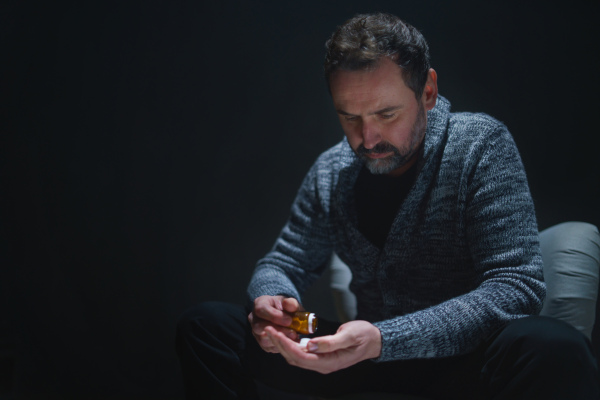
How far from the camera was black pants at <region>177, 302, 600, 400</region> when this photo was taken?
1029 mm

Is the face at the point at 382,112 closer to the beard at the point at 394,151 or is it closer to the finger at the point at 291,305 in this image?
the beard at the point at 394,151

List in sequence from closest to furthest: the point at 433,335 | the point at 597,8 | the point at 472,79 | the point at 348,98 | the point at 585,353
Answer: the point at 585,353 → the point at 433,335 → the point at 348,98 → the point at 597,8 → the point at 472,79

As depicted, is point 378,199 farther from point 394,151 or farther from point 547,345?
point 547,345

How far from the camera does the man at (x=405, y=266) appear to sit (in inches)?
43.6

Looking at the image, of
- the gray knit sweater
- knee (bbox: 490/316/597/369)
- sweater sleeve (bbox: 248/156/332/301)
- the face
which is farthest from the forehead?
knee (bbox: 490/316/597/369)

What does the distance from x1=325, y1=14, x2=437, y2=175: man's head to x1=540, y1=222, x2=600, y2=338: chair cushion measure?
454mm

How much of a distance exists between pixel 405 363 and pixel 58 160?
1.45 m

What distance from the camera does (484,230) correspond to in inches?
47.2

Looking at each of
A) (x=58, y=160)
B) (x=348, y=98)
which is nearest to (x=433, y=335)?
(x=348, y=98)

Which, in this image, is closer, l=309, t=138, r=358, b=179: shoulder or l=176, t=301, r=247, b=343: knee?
l=176, t=301, r=247, b=343: knee

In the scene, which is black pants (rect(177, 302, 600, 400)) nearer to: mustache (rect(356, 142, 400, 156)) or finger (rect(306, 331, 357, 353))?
finger (rect(306, 331, 357, 353))

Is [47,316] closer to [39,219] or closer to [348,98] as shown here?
[39,219]

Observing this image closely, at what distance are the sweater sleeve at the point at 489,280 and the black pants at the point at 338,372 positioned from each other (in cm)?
5

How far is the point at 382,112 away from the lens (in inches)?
49.9
